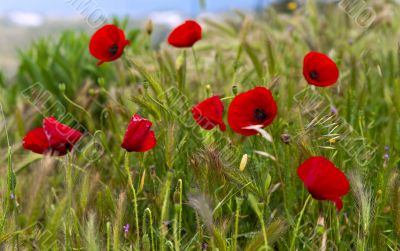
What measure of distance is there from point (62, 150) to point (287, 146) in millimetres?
433

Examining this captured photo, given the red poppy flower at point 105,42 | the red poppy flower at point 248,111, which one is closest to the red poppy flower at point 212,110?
the red poppy flower at point 248,111

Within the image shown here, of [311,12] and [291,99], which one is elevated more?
[311,12]

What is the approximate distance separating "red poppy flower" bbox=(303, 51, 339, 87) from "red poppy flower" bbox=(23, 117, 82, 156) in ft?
1.43

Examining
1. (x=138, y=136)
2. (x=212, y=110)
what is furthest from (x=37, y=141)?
(x=212, y=110)

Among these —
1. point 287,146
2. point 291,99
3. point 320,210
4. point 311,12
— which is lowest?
point 320,210

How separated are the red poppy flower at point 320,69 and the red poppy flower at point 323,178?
312 millimetres

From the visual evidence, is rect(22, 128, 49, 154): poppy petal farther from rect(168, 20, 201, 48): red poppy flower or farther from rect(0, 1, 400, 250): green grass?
rect(168, 20, 201, 48): red poppy flower

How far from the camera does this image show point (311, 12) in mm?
2250

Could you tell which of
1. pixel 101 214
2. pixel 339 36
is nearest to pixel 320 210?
pixel 101 214

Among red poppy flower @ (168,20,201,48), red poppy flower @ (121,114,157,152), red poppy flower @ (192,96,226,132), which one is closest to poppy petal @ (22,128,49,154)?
red poppy flower @ (121,114,157,152)

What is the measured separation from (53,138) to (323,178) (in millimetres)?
471

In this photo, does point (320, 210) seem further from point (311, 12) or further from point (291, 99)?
point (311, 12)

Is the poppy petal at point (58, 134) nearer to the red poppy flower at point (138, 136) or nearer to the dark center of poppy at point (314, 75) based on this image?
the red poppy flower at point (138, 136)

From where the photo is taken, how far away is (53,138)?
44.6 inches
